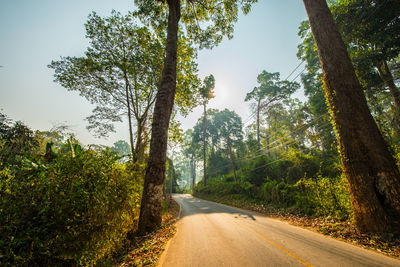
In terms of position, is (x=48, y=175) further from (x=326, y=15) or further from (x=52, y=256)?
(x=326, y=15)

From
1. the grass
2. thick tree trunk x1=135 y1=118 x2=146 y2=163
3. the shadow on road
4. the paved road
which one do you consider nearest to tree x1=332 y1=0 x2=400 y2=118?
the paved road

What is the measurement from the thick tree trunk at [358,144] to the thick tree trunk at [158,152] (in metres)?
6.34

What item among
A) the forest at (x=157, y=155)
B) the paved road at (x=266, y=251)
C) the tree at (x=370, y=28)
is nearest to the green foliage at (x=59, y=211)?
the forest at (x=157, y=155)

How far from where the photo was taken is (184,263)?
354 cm

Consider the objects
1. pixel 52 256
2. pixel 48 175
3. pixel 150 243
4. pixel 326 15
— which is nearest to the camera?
pixel 52 256

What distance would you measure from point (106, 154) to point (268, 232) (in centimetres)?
615

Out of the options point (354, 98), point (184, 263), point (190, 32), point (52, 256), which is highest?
point (190, 32)

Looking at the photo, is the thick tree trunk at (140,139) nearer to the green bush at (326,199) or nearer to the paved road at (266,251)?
the paved road at (266,251)

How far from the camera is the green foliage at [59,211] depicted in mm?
2229

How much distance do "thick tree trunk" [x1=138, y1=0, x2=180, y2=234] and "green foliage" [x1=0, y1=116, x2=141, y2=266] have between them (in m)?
1.81

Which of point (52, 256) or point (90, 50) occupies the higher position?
point (90, 50)

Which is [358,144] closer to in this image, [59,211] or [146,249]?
→ [146,249]

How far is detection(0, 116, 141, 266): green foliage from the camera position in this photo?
223 cm

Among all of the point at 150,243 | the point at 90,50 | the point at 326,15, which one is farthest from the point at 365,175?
the point at 90,50
